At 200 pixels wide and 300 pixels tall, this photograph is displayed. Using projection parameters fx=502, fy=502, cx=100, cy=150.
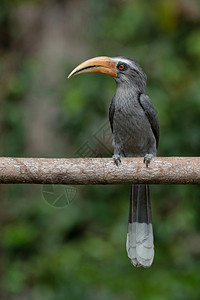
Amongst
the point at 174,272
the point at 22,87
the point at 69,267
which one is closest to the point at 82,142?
the point at 22,87

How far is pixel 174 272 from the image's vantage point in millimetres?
5215

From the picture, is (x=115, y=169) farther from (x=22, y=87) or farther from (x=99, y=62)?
(x=22, y=87)

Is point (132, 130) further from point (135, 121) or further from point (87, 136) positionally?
point (87, 136)

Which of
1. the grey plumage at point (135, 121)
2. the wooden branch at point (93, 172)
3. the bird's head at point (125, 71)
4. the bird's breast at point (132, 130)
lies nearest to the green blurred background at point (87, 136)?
the bird's breast at point (132, 130)

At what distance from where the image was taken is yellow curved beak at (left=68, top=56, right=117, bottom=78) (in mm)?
3920

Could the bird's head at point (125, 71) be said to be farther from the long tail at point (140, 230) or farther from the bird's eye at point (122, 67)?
the long tail at point (140, 230)

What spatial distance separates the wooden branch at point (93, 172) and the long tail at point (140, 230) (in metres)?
0.81

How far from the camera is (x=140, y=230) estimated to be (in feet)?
13.5

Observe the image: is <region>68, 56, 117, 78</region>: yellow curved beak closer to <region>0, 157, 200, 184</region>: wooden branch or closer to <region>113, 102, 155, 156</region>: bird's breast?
<region>113, 102, 155, 156</region>: bird's breast

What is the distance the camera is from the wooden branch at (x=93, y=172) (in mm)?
3334

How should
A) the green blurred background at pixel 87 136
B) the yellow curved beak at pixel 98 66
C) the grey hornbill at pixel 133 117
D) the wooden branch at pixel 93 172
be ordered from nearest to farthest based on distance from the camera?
the wooden branch at pixel 93 172, the yellow curved beak at pixel 98 66, the grey hornbill at pixel 133 117, the green blurred background at pixel 87 136

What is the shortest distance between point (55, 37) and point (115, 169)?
4929 mm

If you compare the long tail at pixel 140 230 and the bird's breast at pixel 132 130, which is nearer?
the long tail at pixel 140 230

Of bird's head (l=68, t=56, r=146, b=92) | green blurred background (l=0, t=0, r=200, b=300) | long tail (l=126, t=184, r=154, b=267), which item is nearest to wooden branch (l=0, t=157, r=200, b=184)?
long tail (l=126, t=184, r=154, b=267)
